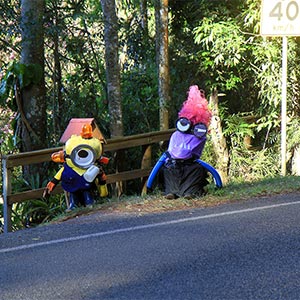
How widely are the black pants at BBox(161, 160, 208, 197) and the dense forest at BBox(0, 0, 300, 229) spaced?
3.21m

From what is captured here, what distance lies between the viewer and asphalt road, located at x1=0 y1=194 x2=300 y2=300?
13.9 ft

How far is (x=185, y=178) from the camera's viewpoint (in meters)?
8.15

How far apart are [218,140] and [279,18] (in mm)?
3778

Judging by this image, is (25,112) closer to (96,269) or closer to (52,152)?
(52,152)

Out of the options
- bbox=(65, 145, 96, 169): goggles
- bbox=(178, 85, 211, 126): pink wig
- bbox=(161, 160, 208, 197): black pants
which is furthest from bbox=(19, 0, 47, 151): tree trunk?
bbox=(161, 160, 208, 197): black pants

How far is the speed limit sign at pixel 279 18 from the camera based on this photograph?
9633 millimetres

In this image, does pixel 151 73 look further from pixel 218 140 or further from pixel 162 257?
pixel 162 257

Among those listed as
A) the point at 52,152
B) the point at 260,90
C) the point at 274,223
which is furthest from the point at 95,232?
the point at 260,90

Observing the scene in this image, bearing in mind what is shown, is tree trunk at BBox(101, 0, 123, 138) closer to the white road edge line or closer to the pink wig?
the pink wig

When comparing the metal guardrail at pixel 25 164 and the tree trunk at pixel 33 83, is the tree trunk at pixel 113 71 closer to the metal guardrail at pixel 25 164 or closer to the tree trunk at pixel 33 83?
the metal guardrail at pixel 25 164

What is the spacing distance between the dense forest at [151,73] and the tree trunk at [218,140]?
11 cm

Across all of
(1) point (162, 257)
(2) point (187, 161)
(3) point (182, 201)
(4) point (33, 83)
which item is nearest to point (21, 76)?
(4) point (33, 83)

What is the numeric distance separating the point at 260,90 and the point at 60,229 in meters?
7.63

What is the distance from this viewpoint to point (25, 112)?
11445 millimetres
